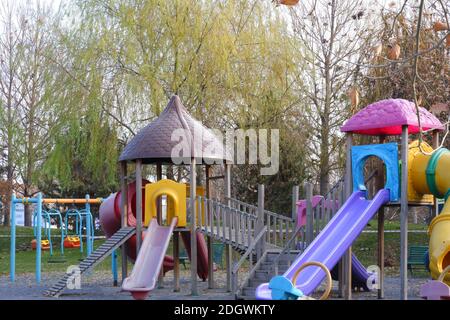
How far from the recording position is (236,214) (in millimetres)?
15125

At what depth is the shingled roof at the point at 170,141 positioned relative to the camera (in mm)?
15852

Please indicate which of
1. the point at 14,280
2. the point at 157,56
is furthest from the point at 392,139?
the point at 14,280

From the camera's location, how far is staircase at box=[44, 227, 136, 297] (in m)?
14.8

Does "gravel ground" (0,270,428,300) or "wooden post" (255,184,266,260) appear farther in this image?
"gravel ground" (0,270,428,300)

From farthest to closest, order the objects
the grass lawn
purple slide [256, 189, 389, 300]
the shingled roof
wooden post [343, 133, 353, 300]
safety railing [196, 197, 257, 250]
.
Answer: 1. the grass lawn
2. the shingled roof
3. safety railing [196, 197, 257, 250]
4. wooden post [343, 133, 353, 300]
5. purple slide [256, 189, 389, 300]

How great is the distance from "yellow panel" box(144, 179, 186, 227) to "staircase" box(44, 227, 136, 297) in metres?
0.53

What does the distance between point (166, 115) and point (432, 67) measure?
439 inches

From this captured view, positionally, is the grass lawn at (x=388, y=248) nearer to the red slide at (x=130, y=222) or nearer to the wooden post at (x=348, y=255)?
the red slide at (x=130, y=222)

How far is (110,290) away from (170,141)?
3.51m

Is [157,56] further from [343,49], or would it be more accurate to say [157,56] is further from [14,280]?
[14,280]

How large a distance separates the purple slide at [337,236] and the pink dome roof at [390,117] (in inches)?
48.0

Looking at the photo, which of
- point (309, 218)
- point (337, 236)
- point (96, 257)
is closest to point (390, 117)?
point (337, 236)
